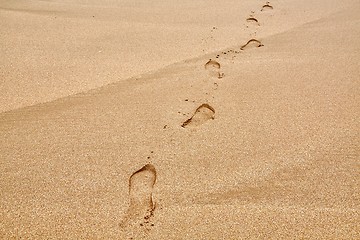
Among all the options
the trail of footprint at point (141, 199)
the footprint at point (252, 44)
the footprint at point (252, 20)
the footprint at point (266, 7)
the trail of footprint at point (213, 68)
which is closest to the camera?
the trail of footprint at point (141, 199)

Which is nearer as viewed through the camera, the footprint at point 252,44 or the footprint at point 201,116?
the footprint at point 201,116

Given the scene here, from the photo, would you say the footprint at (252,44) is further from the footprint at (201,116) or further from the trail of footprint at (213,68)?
the footprint at (201,116)

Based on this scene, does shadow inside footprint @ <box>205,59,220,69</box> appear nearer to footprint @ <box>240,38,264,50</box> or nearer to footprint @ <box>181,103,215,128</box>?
footprint @ <box>240,38,264,50</box>

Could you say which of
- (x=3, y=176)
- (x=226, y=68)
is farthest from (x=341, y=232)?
(x=3, y=176)

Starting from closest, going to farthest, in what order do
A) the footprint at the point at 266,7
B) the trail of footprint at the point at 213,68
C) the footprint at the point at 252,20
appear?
the trail of footprint at the point at 213,68, the footprint at the point at 252,20, the footprint at the point at 266,7

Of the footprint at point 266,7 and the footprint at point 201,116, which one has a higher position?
the footprint at point 266,7

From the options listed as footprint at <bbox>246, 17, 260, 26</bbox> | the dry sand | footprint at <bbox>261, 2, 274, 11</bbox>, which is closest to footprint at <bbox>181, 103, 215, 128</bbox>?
the dry sand

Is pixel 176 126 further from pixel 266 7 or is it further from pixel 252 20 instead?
pixel 266 7

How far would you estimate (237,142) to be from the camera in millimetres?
1979

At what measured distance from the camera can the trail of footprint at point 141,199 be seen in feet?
5.12

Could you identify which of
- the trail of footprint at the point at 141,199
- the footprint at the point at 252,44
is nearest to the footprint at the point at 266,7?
the footprint at the point at 252,44

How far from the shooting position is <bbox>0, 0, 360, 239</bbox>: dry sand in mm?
1583

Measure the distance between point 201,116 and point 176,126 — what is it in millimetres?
201

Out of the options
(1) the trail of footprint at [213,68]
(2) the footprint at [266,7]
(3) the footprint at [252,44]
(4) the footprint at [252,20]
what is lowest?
(1) the trail of footprint at [213,68]
